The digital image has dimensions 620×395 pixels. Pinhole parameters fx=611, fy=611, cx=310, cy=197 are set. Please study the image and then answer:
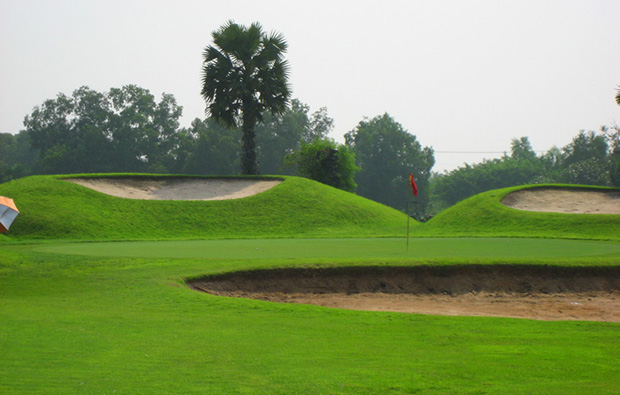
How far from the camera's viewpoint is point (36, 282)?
43.8ft

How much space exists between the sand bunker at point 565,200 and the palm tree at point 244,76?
18824mm

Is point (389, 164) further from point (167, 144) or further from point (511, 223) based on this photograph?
point (511, 223)

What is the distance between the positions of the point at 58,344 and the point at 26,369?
112 centimetres

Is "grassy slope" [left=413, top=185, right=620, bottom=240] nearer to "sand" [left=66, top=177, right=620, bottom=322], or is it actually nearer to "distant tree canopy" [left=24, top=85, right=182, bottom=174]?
"sand" [left=66, top=177, right=620, bottom=322]

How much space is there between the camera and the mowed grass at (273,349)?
5582 millimetres

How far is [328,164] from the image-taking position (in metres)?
55.8

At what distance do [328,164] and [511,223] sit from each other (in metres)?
24.2

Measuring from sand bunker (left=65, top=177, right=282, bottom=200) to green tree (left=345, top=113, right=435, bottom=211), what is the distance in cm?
6406

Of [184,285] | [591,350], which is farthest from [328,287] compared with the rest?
[591,350]

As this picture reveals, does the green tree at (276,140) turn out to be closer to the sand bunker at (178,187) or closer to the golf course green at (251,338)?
the sand bunker at (178,187)

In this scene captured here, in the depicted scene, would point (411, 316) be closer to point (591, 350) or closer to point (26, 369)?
point (591, 350)

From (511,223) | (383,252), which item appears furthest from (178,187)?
(383,252)

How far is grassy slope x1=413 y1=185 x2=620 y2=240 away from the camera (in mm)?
30797

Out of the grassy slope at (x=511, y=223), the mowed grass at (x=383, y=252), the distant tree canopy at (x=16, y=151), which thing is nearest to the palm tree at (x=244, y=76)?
the grassy slope at (x=511, y=223)
